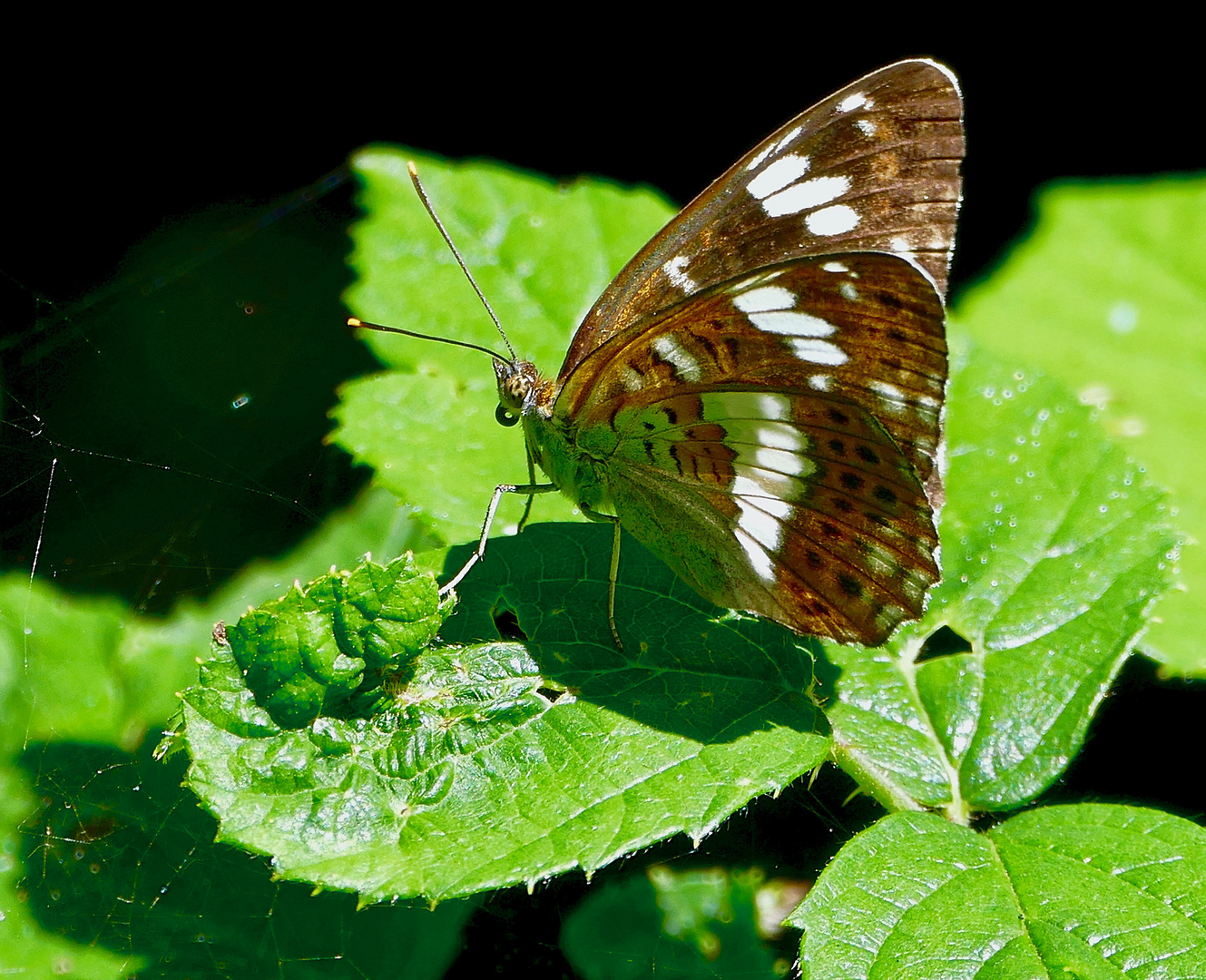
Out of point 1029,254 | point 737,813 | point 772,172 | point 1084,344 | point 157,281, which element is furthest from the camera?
point 1029,254

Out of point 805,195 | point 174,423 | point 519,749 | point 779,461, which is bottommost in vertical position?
point 174,423

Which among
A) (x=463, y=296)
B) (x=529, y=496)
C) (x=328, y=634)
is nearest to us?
(x=328, y=634)

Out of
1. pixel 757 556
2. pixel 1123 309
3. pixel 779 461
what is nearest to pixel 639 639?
pixel 757 556

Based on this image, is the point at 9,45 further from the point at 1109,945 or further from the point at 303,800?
the point at 1109,945

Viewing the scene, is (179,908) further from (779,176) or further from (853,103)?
(853,103)

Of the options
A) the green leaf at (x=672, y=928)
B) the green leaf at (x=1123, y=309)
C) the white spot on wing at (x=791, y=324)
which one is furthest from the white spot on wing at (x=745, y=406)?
the green leaf at (x=1123, y=309)

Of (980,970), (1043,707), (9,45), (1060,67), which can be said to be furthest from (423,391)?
(1060,67)
